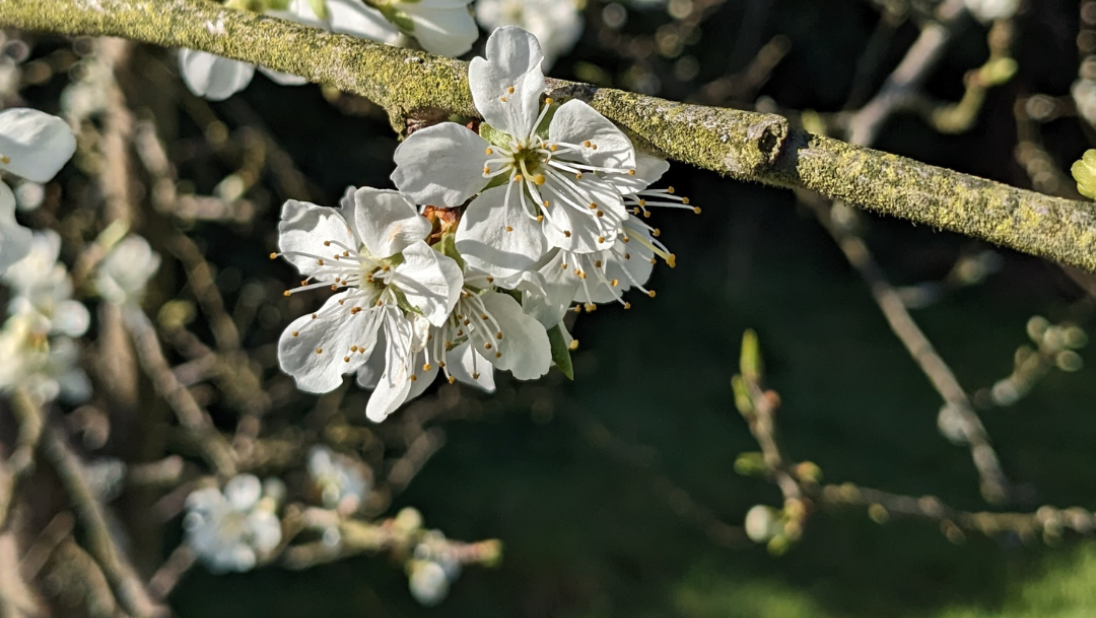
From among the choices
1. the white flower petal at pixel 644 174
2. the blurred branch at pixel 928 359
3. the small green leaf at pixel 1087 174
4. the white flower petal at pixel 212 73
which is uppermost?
the small green leaf at pixel 1087 174

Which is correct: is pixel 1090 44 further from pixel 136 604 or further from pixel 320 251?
pixel 136 604

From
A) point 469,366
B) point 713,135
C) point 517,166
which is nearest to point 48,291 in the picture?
point 469,366

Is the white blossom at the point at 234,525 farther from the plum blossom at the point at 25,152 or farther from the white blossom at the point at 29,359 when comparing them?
the plum blossom at the point at 25,152

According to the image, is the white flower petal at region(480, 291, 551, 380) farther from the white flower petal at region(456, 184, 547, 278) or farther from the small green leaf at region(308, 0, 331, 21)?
the small green leaf at region(308, 0, 331, 21)

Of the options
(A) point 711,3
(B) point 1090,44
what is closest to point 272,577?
(A) point 711,3

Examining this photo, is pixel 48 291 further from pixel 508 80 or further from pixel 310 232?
pixel 508 80

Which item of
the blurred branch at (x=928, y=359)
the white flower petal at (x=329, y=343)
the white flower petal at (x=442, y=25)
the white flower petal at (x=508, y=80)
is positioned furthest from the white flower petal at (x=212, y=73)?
the blurred branch at (x=928, y=359)
